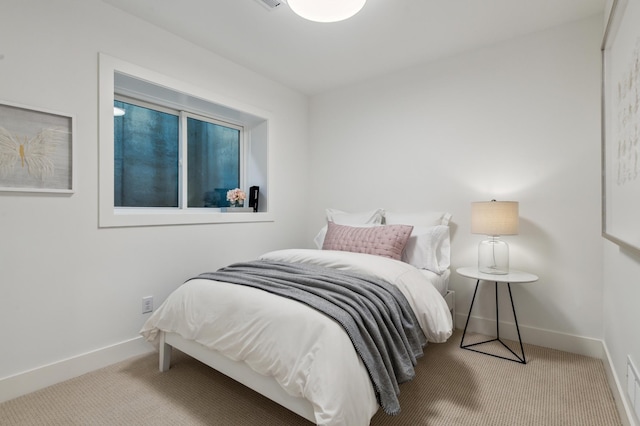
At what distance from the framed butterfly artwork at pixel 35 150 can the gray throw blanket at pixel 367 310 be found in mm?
1086

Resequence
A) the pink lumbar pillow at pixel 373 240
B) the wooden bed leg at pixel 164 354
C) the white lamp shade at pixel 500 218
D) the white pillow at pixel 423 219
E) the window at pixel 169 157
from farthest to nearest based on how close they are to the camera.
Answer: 1. the white pillow at pixel 423 219
2. the window at pixel 169 157
3. the pink lumbar pillow at pixel 373 240
4. the white lamp shade at pixel 500 218
5. the wooden bed leg at pixel 164 354

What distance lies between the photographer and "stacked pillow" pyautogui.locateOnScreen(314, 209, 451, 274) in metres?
2.55

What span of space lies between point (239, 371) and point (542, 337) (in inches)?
91.2

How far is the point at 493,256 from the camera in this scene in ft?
8.26

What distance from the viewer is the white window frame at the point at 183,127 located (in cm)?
217

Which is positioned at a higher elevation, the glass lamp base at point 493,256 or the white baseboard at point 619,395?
the glass lamp base at point 493,256

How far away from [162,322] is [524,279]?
242 cm

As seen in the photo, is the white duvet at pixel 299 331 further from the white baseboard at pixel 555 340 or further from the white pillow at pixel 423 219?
the white baseboard at pixel 555 340

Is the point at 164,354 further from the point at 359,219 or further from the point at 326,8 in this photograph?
the point at 326,8

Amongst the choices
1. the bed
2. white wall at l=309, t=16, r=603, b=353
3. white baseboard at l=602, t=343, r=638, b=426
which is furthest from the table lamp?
white baseboard at l=602, t=343, r=638, b=426

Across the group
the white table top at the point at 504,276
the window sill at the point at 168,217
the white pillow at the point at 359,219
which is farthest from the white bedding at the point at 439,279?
the window sill at the point at 168,217

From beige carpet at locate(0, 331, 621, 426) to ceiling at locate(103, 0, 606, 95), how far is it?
8.04 ft

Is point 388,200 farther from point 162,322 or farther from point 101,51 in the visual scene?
point 101,51

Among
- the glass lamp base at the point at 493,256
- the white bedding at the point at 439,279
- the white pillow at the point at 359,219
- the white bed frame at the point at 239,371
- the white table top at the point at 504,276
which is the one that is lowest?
the white bed frame at the point at 239,371
